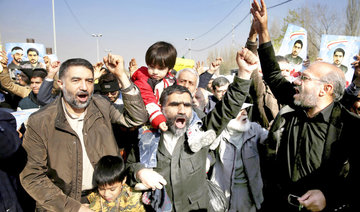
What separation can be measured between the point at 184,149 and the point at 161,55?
4.14 ft

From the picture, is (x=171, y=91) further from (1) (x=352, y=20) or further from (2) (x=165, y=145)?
(1) (x=352, y=20)

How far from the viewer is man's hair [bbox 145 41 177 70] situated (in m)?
2.84

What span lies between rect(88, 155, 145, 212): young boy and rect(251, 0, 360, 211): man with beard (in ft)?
4.88

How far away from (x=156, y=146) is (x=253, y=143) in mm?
1506

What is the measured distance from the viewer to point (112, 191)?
7.36 feet

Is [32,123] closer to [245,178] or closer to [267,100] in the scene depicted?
[245,178]

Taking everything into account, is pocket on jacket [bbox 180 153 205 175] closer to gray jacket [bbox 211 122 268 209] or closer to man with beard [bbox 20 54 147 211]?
man with beard [bbox 20 54 147 211]

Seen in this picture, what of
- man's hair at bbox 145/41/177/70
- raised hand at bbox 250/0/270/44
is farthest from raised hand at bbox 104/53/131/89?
raised hand at bbox 250/0/270/44

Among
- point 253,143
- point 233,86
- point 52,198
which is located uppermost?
point 233,86

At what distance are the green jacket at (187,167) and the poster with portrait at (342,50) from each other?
4.44m

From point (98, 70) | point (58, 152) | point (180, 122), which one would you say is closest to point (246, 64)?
point (180, 122)

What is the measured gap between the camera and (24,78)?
5320mm

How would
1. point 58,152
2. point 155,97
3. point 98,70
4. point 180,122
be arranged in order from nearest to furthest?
1. point 58,152
2. point 180,122
3. point 155,97
4. point 98,70

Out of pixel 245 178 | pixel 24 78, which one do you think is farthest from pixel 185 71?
pixel 24 78
